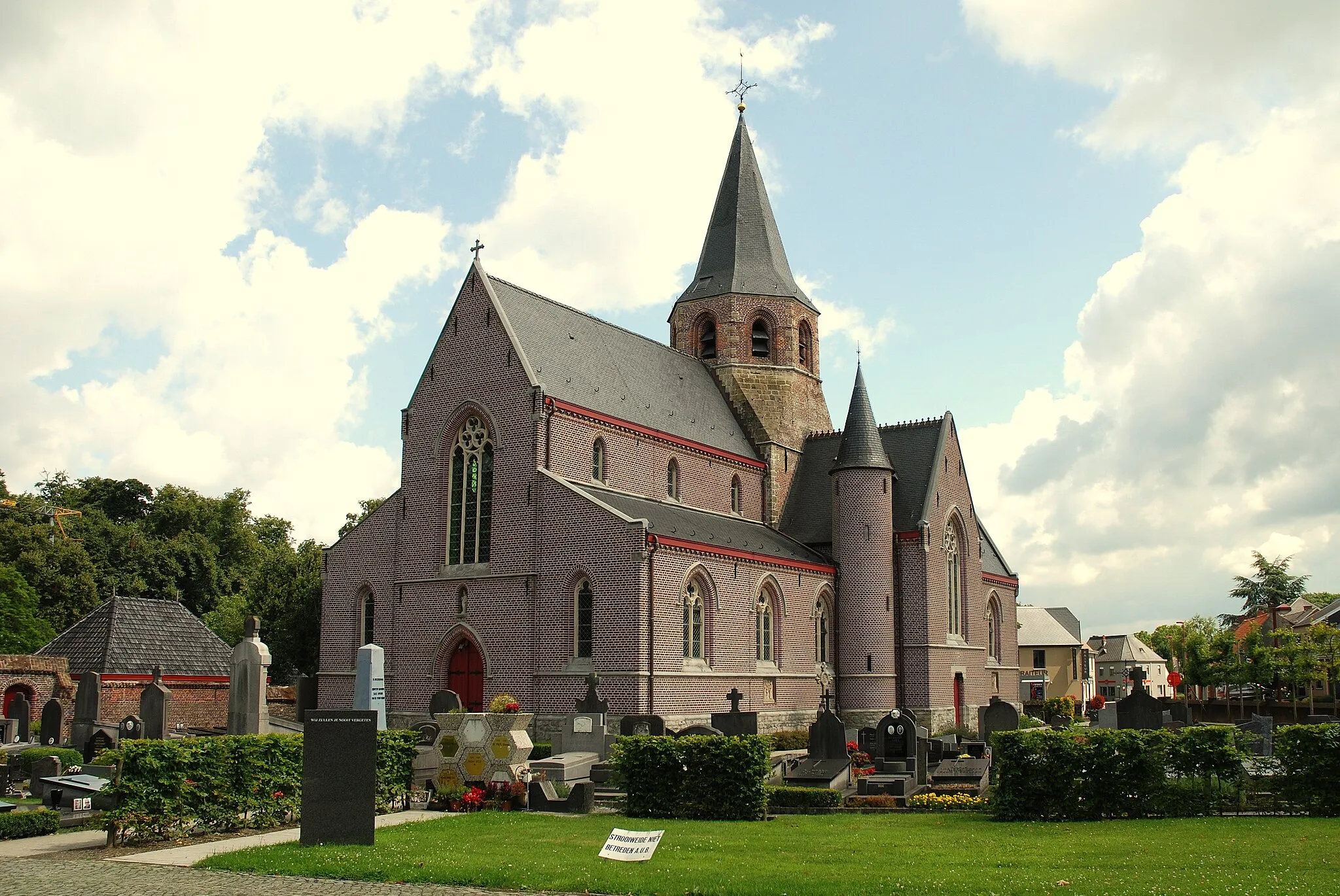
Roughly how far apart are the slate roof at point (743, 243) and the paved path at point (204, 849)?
32090 millimetres

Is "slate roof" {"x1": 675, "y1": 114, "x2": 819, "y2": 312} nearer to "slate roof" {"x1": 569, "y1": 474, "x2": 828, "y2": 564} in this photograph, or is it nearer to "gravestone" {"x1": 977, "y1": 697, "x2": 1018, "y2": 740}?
"slate roof" {"x1": 569, "y1": 474, "x2": 828, "y2": 564}

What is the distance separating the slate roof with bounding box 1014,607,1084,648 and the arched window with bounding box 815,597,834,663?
38.8m

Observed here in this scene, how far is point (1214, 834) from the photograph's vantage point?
49.2ft

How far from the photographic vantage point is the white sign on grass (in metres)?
13.4

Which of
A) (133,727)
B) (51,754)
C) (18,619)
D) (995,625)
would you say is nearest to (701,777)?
(133,727)

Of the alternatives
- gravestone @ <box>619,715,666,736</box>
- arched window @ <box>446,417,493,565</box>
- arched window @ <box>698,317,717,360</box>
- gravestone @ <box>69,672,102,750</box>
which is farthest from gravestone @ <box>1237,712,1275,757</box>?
gravestone @ <box>69,672,102,750</box>

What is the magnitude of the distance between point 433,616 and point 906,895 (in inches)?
952

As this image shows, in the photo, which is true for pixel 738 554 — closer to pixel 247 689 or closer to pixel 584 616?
pixel 584 616

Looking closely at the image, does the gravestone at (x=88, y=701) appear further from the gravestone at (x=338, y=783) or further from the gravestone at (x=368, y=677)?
the gravestone at (x=338, y=783)

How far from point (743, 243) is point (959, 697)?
1951cm

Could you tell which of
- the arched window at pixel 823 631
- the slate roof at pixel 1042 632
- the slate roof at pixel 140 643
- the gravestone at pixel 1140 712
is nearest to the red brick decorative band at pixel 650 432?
the arched window at pixel 823 631

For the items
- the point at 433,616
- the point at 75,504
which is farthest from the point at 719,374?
the point at 75,504

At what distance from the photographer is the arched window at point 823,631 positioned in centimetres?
3847

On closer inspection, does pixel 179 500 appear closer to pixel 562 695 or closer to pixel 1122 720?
pixel 562 695
